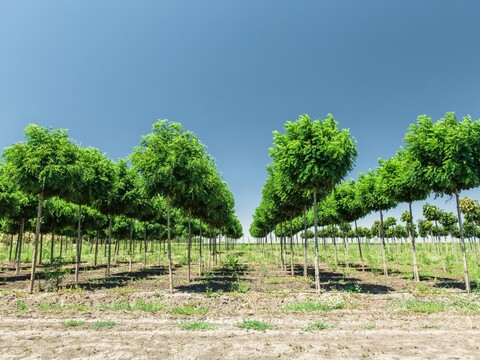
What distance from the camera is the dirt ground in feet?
22.4

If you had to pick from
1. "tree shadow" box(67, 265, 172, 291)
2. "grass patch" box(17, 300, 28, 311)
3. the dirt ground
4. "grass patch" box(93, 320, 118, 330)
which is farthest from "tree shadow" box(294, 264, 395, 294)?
"grass patch" box(17, 300, 28, 311)

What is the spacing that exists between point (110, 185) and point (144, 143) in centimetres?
525

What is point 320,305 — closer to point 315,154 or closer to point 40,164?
point 315,154

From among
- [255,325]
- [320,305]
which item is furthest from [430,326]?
[255,325]

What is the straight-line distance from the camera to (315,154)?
13992mm

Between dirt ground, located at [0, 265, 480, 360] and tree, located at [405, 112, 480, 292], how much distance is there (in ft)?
16.6

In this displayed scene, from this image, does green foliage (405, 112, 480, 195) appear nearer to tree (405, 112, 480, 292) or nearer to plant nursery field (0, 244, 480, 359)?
tree (405, 112, 480, 292)

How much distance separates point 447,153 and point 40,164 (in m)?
19.1

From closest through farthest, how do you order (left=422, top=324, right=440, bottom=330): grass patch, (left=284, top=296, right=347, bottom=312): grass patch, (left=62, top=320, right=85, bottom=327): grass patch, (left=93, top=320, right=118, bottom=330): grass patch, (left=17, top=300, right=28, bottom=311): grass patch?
(left=422, top=324, right=440, bottom=330): grass patch, (left=93, top=320, right=118, bottom=330): grass patch, (left=62, top=320, right=85, bottom=327): grass patch, (left=284, top=296, right=347, bottom=312): grass patch, (left=17, top=300, right=28, bottom=311): grass patch

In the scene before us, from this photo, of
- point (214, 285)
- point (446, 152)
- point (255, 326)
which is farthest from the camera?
point (214, 285)

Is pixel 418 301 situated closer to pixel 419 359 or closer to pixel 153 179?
pixel 419 359

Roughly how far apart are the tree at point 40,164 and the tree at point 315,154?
405 inches

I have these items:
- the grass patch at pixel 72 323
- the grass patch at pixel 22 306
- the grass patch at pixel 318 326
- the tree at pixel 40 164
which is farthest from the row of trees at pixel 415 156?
the grass patch at pixel 22 306

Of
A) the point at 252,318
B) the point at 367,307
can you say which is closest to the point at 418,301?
the point at 367,307
